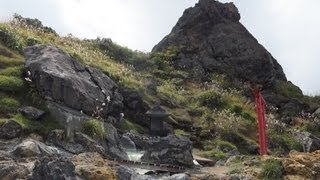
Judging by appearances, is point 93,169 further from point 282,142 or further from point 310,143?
point 282,142

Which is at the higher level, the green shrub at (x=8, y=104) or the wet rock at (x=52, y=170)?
the green shrub at (x=8, y=104)

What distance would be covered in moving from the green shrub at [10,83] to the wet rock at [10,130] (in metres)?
2.87

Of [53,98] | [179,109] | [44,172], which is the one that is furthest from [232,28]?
[44,172]

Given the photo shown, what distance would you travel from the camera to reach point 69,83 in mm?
18328

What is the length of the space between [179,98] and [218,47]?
12.5 meters

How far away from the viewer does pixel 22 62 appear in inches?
824

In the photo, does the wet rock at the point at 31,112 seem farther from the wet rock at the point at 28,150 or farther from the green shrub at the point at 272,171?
the green shrub at the point at 272,171

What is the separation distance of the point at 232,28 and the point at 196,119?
17299 mm

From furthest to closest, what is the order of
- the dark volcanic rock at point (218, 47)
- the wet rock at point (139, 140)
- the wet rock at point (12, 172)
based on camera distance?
the dark volcanic rock at point (218, 47) < the wet rock at point (139, 140) < the wet rock at point (12, 172)

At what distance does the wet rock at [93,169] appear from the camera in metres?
11.5

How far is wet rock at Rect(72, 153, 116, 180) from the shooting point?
1146 centimetres

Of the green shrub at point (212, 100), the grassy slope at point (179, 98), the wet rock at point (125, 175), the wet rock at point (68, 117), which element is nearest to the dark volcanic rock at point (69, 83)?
the wet rock at point (68, 117)

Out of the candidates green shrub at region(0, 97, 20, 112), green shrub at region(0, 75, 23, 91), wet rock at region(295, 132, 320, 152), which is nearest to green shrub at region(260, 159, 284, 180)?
green shrub at region(0, 97, 20, 112)

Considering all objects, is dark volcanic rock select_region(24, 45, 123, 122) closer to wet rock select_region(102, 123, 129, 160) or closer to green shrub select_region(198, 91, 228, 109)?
wet rock select_region(102, 123, 129, 160)
